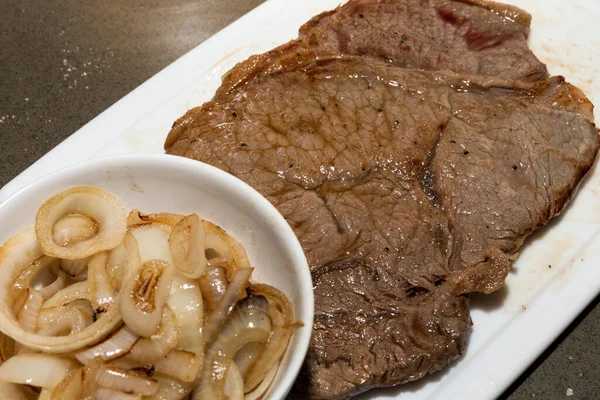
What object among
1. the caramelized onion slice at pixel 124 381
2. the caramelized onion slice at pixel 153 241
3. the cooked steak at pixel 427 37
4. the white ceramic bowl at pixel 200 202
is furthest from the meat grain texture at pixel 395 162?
the caramelized onion slice at pixel 124 381

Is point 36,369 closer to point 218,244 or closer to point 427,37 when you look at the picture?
point 218,244

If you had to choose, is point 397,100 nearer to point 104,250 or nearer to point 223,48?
point 223,48

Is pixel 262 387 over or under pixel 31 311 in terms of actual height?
under

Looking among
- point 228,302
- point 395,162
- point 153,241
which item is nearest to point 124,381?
point 228,302

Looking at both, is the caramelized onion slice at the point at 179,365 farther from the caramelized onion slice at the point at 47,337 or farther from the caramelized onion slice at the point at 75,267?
the caramelized onion slice at the point at 75,267

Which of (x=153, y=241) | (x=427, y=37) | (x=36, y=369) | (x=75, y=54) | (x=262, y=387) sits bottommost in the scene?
(x=75, y=54)

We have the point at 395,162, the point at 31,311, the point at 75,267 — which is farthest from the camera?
the point at 395,162
